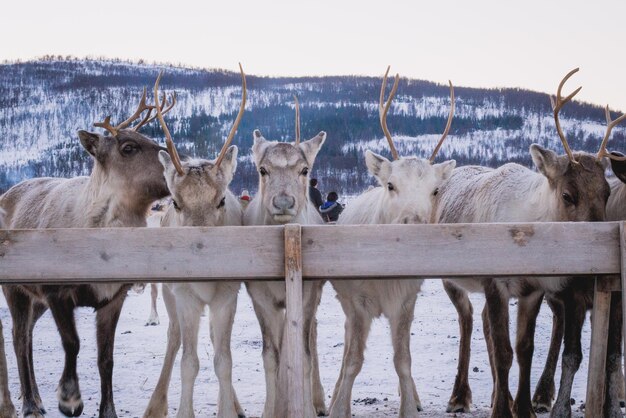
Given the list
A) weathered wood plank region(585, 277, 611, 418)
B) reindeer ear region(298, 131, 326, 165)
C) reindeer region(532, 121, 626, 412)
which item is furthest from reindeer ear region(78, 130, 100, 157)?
weathered wood plank region(585, 277, 611, 418)

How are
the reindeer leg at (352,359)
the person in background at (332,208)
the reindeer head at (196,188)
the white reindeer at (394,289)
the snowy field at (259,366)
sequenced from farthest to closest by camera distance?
the person in background at (332,208) < the snowy field at (259,366) < the reindeer leg at (352,359) < the white reindeer at (394,289) < the reindeer head at (196,188)

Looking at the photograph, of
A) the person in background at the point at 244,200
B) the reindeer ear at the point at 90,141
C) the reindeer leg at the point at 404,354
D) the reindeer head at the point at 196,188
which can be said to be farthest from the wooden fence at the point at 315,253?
the person in background at the point at 244,200

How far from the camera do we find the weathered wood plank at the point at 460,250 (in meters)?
3.73

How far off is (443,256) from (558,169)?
7.13 ft

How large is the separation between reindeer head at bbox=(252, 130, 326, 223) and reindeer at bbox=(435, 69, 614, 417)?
1634 millimetres

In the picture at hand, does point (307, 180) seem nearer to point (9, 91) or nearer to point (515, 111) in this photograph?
point (515, 111)

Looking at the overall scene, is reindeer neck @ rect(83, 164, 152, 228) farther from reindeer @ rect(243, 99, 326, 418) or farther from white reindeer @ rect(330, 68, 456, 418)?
white reindeer @ rect(330, 68, 456, 418)

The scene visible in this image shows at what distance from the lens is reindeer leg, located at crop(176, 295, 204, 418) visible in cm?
527

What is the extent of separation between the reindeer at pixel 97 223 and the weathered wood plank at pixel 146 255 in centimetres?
214

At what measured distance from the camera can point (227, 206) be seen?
18.6 feet

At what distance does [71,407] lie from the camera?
5805 millimetres

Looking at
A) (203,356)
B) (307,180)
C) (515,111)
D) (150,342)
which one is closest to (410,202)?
(307,180)

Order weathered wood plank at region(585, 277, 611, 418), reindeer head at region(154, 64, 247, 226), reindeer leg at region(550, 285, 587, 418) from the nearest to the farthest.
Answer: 1. weathered wood plank at region(585, 277, 611, 418)
2. reindeer head at region(154, 64, 247, 226)
3. reindeer leg at region(550, 285, 587, 418)

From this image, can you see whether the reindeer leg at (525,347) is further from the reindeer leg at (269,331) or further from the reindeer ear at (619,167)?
the reindeer leg at (269,331)
